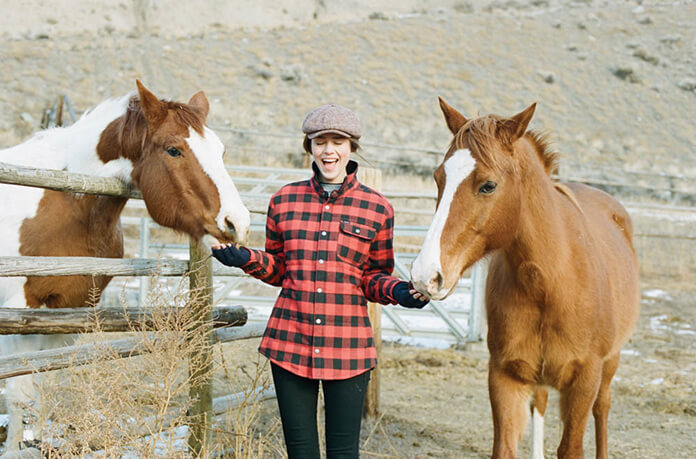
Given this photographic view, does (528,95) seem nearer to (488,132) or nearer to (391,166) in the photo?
(391,166)

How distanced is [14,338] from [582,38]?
3259 cm

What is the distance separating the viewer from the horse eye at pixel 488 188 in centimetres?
269

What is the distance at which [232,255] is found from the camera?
2.50 meters

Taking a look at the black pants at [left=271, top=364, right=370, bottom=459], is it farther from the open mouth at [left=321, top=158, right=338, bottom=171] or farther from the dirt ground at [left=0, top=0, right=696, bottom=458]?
the dirt ground at [left=0, top=0, right=696, bottom=458]

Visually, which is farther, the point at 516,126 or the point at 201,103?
the point at 201,103

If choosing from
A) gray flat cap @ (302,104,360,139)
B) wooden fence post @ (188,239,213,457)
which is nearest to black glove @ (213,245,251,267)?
gray flat cap @ (302,104,360,139)

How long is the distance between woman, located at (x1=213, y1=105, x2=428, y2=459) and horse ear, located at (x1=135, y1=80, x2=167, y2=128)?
1092 mm

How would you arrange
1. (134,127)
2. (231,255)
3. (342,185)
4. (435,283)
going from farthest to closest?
(134,127)
(342,185)
(231,255)
(435,283)

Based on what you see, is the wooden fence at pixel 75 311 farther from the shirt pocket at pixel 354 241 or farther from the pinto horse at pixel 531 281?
the pinto horse at pixel 531 281

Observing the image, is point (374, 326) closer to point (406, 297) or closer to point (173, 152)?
point (173, 152)

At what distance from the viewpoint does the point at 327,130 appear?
2.51 m

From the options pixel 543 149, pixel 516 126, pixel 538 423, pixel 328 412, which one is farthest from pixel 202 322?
pixel 538 423

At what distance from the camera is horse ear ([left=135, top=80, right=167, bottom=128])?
3.25 metres

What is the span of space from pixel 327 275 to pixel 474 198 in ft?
2.44
